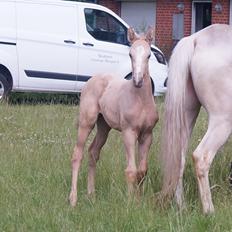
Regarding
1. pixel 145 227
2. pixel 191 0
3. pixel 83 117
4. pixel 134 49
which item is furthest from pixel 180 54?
pixel 191 0

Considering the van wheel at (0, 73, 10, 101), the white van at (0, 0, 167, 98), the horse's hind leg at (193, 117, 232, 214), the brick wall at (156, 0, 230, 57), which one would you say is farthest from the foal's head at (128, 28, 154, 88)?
the brick wall at (156, 0, 230, 57)

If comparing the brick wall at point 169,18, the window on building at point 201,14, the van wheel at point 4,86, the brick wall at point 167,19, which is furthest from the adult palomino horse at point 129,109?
the window on building at point 201,14

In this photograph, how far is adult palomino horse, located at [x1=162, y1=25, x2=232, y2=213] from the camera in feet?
23.2

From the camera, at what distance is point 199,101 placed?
7434 millimetres

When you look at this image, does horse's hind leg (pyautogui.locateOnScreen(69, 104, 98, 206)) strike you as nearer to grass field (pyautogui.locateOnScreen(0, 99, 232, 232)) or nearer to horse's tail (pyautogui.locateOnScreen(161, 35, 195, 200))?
grass field (pyautogui.locateOnScreen(0, 99, 232, 232))

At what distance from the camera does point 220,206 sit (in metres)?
7.05

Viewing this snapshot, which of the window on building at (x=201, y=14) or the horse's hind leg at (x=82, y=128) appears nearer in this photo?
the horse's hind leg at (x=82, y=128)

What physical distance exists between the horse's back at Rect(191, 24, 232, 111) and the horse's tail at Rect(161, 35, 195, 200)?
10 cm

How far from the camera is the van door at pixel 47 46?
17.0 m

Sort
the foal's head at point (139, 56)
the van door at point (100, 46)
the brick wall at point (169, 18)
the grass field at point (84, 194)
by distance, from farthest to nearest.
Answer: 1. the brick wall at point (169, 18)
2. the van door at point (100, 46)
3. the foal's head at point (139, 56)
4. the grass field at point (84, 194)

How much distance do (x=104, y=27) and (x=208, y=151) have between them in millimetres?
11416

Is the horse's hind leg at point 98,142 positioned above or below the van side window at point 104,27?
below

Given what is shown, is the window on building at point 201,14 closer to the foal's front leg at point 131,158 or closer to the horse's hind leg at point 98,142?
the horse's hind leg at point 98,142

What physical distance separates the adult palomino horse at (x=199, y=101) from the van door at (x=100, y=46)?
397 inches
